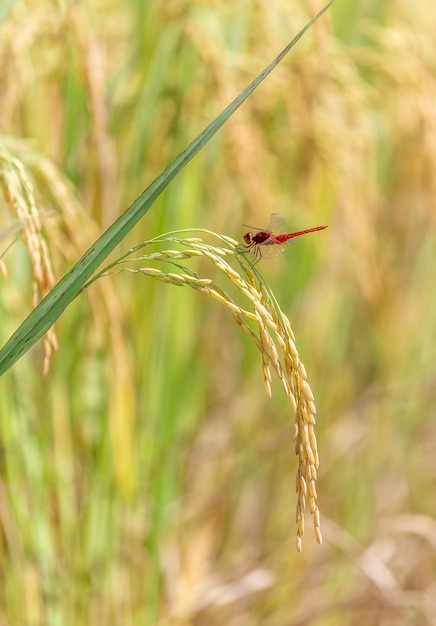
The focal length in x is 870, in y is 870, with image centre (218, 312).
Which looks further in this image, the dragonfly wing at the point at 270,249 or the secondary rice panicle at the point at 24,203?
the dragonfly wing at the point at 270,249

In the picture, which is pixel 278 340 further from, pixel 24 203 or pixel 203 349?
pixel 203 349

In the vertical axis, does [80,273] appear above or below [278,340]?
above

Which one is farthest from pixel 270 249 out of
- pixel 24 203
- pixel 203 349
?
pixel 203 349

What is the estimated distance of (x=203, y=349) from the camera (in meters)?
2.12

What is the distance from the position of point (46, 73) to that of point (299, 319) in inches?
44.4

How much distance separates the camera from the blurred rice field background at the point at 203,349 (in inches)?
55.6

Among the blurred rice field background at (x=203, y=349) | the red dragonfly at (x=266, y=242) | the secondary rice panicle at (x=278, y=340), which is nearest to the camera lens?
the secondary rice panicle at (x=278, y=340)

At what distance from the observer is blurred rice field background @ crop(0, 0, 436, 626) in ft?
4.64

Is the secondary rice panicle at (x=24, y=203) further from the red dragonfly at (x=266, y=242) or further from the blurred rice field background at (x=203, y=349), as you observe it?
the red dragonfly at (x=266, y=242)

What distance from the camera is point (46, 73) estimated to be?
5.13 feet

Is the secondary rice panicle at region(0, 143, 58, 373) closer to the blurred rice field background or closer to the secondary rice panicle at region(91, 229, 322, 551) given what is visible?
the blurred rice field background

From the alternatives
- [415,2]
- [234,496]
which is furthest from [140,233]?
[415,2]

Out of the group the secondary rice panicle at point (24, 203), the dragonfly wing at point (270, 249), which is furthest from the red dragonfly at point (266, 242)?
the secondary rice panicle at point (24, 203)

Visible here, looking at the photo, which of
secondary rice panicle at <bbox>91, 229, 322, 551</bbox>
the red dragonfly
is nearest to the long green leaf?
secondary rice panicle at <bbox>91, 229, 322, 551</bbox>
